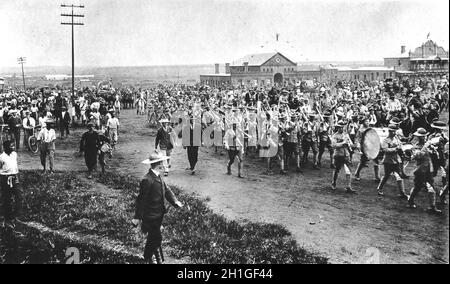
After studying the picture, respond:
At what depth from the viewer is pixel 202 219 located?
980 centimetres

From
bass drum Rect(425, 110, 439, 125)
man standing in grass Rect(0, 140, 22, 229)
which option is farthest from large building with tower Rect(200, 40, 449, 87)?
man standing in grass Rect(0, 140, 22, 229)

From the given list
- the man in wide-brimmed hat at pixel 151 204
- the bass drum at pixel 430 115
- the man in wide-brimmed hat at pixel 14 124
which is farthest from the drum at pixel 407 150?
the man in wide-brimmed hat at pixel 14 124

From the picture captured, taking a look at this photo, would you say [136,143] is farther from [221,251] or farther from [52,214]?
[221,251]

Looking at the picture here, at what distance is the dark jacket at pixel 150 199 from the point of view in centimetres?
714

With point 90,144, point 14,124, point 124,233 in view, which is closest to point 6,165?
point 124,233

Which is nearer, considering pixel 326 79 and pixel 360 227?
pixel 360 227

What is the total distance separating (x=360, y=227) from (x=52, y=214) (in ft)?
24.1

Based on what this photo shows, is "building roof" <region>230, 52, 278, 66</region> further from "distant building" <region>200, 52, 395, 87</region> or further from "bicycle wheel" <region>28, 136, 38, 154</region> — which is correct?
"bicycle wheel" <region>28, 136, 38, 154</region>

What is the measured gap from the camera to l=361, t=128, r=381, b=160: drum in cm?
1317

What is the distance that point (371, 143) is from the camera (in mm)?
13328

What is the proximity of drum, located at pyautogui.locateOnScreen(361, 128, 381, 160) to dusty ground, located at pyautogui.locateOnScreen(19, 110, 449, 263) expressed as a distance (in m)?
0.97

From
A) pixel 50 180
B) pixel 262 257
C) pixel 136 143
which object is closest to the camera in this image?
pixel 262 257

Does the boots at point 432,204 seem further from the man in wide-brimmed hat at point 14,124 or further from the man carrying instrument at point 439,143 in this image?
the man in wide-brimmed hat at point 14,124

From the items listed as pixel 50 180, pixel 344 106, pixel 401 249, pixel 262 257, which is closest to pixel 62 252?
pixel 262 257
